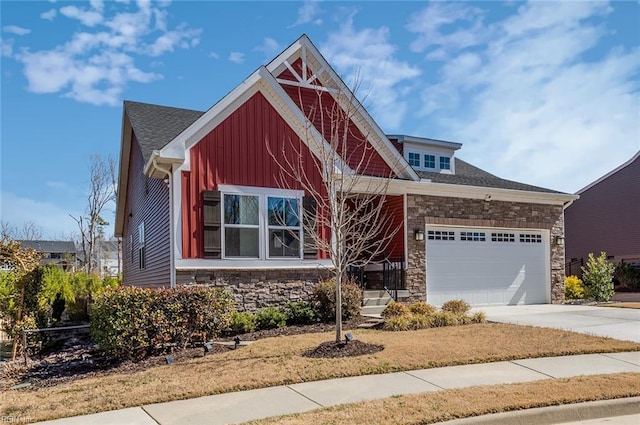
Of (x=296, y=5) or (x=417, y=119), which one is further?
(x=417, y=119)

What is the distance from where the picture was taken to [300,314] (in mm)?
11375

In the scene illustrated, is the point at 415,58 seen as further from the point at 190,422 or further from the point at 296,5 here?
the point at 190,422

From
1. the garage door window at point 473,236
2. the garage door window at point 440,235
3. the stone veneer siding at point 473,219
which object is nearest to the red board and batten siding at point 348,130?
the stone veneer siding at point 473,219

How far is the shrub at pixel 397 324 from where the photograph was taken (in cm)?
1020

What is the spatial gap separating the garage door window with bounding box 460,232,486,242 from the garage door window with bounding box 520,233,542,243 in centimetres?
172

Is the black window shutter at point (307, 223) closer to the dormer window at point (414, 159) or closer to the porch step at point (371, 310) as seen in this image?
the porch step at point (371, 310)

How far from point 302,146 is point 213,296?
505cm

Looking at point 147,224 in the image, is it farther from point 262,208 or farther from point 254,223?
point 262,208

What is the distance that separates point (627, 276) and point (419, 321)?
1610cm

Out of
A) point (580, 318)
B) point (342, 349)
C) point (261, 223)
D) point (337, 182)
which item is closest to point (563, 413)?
point (342, 349)

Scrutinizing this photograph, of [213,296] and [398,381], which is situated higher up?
[213,296]

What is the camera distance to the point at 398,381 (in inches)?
265

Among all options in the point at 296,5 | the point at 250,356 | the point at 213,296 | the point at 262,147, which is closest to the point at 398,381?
the point at 250,356

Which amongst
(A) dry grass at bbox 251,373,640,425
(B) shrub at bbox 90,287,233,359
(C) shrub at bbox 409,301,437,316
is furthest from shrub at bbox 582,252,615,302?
(B) shrub at bbox 90,287,233,359
